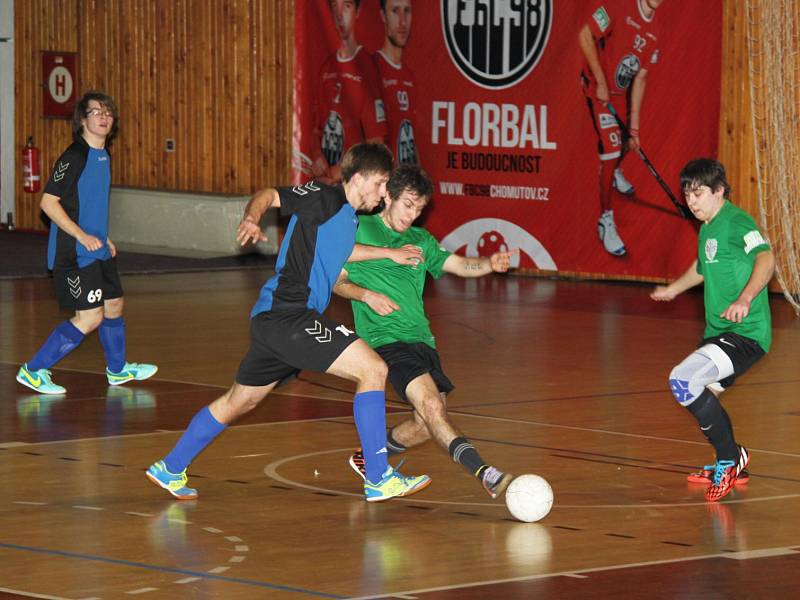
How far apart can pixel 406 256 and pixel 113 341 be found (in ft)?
14.5

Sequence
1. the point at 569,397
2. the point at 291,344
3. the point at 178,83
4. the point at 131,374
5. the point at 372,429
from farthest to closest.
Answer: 1. the point at 178,83
2. the point at 131,374
3. the point at 569,397
4. the point at 372,429
5. the point at 291,344

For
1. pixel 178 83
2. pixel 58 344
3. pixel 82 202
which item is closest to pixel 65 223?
pixel 82 202

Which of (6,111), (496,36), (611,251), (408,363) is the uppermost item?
(496,36)

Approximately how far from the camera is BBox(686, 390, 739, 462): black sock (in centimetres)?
859

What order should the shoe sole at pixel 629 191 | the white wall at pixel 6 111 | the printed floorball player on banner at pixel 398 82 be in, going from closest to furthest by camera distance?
the shoe sole at pixel 629 191
the printed floorball player on banner at pixel 398 82
the white wall at pixel 6 111

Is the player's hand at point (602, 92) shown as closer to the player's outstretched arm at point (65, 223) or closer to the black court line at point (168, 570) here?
the player's outstretched arm at point (65, 223)

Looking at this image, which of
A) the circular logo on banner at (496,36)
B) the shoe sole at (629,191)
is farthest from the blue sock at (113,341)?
the circular logo on banner at (496,36)

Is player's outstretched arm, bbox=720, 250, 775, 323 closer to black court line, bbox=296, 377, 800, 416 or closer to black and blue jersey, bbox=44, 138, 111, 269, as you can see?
black court line, bbox=296, 377, 800, 416

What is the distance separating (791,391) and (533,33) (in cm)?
930

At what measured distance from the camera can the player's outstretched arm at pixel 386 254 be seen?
27.2 feet

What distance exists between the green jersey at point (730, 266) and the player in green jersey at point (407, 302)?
1117mm

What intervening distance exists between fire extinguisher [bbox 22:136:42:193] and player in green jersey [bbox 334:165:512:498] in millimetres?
17510

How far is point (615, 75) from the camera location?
19625 millimetres

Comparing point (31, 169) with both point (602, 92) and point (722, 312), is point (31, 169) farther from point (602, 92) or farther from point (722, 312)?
point (722, 312)
